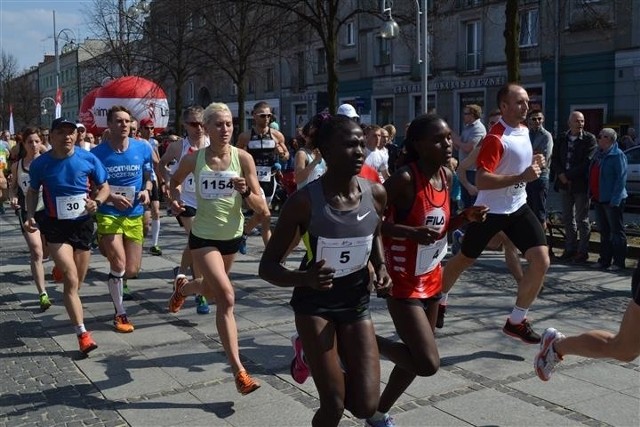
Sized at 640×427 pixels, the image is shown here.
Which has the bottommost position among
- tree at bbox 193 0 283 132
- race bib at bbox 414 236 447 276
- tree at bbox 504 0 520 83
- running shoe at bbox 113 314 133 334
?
running shoe at bbox 113 314 133 334

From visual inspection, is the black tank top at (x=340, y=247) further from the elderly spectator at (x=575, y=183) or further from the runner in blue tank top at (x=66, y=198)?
the elderly spectator at (x=575, y=183)

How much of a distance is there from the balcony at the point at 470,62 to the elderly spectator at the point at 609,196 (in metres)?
23.4

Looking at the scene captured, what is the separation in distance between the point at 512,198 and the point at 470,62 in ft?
92.7

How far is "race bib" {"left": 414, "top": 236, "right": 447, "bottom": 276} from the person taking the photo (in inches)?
164

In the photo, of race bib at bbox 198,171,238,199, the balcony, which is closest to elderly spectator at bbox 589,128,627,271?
race bib at bbox 198,171,238,199

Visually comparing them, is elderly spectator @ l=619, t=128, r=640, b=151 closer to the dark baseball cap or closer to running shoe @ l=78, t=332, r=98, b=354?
the dark baseball cap

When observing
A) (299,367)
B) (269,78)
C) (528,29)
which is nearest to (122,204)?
(299,367)

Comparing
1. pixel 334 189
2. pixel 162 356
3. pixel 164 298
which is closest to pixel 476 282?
pixel 164 298

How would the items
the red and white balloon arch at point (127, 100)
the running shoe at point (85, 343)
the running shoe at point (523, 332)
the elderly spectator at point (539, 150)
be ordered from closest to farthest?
1. the running shoe at point (523, 332)
2. the running shoe at point (85, 343)
3. the elderly spectator at point (539, 150)
4. the red and white balloon arch at point (127, 100)

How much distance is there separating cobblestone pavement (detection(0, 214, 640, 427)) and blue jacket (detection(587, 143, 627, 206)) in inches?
52.8

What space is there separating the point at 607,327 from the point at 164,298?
452 centimetres

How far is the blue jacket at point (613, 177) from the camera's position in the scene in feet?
30.0

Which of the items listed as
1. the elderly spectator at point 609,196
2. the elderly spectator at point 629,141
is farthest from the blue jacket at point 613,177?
the elderly spectator at point 629,141

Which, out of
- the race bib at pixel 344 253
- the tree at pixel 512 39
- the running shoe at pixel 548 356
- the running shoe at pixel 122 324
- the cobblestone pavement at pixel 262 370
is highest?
the tree at pixel 512 39
